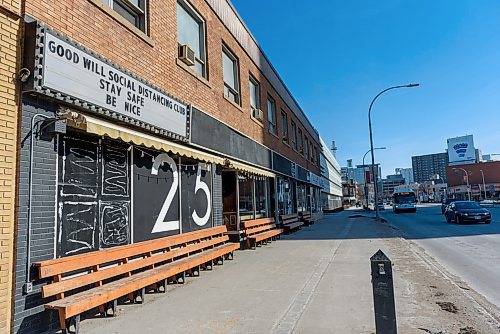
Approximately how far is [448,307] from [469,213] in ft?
62.5

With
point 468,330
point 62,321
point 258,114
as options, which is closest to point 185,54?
point 62,321

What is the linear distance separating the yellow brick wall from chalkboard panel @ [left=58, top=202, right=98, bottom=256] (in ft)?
2.68

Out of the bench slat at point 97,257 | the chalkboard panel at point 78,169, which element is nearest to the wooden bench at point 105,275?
the bench slat at point 97,257

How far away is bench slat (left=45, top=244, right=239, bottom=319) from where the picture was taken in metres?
4.50

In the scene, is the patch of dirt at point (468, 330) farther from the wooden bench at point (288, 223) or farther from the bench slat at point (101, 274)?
the wooden bench at point (288, 223)

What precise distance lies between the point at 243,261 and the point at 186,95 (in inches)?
184

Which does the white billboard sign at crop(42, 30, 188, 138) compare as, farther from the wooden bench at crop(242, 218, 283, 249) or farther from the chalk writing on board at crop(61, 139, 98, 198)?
the wooden bench at crop(242, 218, 283, 249)

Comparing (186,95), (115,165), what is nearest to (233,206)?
(186,95)

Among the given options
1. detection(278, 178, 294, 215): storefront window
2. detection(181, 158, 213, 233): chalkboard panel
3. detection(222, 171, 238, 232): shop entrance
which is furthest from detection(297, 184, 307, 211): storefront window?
detection(181, 158, 213, 233): chalkboard panel

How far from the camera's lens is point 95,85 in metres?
5.92

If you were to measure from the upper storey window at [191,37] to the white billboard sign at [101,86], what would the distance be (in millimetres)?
1878

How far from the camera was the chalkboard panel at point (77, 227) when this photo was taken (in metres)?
5.39

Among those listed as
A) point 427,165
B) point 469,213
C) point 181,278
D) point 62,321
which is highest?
point 427,165

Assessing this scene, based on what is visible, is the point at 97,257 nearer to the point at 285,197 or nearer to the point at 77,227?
the point at 77,227
